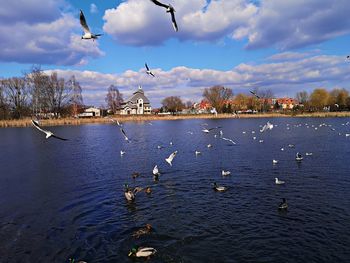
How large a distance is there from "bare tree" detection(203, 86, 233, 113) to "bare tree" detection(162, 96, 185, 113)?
65.7ft

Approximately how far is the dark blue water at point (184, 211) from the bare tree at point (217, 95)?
421ft

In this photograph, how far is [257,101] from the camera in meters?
153

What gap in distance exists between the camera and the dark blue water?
12.1m

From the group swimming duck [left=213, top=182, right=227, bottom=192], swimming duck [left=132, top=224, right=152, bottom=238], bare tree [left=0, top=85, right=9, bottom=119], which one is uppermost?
bare tree [left=0, top=85, right=9, bottom=119]

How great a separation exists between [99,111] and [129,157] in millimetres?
122699

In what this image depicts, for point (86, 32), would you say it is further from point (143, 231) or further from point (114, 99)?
point (114, 99)

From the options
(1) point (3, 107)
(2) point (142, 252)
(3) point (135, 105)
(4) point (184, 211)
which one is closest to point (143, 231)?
(2) point (142, 252)

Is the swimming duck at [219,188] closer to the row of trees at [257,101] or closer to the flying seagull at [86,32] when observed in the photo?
the flying seagull at [86,32]

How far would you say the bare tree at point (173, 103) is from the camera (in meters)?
174

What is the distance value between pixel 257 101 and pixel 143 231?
145 metres

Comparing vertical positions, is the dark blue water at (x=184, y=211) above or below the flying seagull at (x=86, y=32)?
below

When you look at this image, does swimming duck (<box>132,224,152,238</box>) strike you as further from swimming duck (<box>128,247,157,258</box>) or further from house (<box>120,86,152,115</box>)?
house (<box>120,86,152,115</box>)

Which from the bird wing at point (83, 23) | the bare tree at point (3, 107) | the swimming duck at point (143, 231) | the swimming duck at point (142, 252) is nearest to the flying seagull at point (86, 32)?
the bird wing at point (83, 23)

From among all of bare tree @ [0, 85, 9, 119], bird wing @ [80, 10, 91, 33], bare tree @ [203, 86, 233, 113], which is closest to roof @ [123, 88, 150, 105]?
bare tree @ [203, 86, 233, 113]
